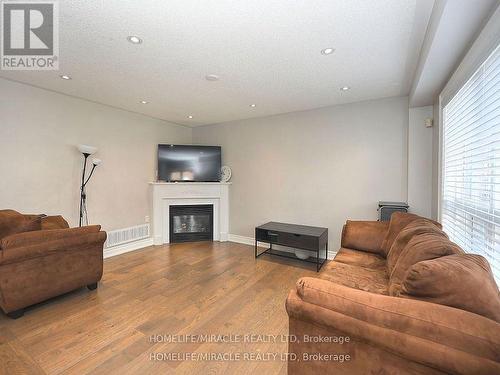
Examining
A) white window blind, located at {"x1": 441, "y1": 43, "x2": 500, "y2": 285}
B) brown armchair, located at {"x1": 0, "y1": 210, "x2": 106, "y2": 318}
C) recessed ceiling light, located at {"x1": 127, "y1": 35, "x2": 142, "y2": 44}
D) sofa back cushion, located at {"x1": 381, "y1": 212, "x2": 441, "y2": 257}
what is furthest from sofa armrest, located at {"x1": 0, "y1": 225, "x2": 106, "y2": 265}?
white window blind, located at {"x1": 441, "y1": 43, "x2": 500, "y2": 285}

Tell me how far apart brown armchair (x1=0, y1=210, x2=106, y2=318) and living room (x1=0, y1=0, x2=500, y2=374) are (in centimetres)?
1

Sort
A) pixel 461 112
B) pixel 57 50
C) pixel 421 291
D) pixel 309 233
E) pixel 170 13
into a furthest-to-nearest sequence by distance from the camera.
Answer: pixel 309 233, pixel 57 50, pixel 461 112, pixel 170 13, pixel 421 291

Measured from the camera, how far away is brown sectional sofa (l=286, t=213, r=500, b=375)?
81cm

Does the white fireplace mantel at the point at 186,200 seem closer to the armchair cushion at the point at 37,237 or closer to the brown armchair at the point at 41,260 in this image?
the brown armchair at the point at 41,260

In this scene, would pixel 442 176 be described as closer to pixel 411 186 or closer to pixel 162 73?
pixel 411 186

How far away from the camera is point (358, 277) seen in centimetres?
193

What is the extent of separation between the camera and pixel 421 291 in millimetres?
995

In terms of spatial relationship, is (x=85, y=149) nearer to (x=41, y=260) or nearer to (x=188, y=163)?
(x=41, y=260)

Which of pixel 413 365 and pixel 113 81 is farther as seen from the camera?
pixel 113 81

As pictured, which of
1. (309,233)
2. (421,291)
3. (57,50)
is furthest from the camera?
(309,233)

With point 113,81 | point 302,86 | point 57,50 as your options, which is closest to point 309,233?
point 302,86

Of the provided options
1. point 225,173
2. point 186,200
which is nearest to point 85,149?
point 186,200

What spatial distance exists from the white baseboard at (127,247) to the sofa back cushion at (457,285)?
4.01 m

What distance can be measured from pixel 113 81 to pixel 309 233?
3.27 meters
